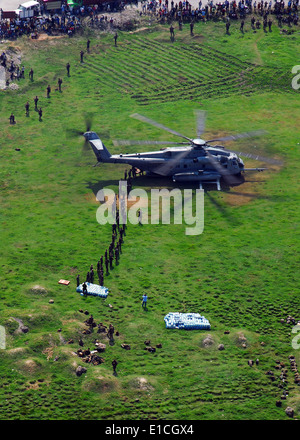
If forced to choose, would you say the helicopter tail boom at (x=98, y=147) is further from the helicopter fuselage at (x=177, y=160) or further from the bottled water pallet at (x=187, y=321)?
the bottled water pallet at (x=187, y=321)

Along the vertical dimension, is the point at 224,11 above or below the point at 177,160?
above

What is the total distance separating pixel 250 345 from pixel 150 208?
83.6 ft

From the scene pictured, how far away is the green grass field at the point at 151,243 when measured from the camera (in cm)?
5697

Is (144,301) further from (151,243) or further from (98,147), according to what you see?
(98,147)

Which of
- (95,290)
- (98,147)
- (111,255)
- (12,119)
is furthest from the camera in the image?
(12,119)

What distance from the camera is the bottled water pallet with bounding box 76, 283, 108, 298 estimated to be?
6775 cm

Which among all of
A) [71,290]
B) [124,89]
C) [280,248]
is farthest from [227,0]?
[71,290]

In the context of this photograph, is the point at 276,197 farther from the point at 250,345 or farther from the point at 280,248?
the point at 250,345

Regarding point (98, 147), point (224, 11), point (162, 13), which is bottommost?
point (98, 147)

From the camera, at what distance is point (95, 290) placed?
68062 millimetres

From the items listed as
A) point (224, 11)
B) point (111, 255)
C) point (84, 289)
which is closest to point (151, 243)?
point (111, 255)

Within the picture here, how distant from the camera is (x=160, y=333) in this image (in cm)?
6350

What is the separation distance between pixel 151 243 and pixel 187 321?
47.3ft

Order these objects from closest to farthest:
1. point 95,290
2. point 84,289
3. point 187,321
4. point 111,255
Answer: point 187,321, point 84,289, point 95,290, point 111,255
